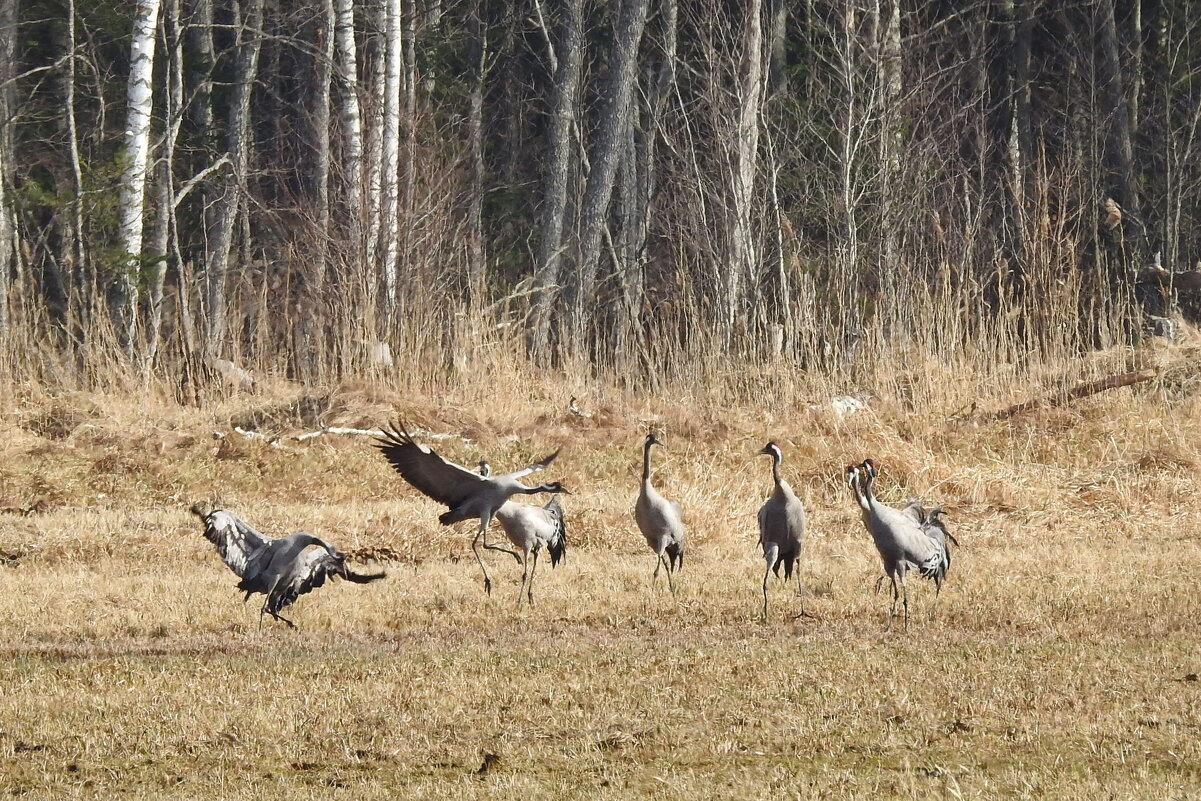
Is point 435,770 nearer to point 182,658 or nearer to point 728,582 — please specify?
point 182,658

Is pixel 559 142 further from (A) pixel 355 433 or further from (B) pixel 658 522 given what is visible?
(B) pixel 658 522

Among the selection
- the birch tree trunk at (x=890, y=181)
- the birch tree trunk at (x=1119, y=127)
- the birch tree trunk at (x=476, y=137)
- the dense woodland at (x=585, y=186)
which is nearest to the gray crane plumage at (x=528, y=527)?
the dense woodland at (x=585, y=186)

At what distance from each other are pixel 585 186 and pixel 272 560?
16.7 metres

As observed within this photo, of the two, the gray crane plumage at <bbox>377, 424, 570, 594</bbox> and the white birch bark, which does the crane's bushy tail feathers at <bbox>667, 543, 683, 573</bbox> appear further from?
the white birch bark

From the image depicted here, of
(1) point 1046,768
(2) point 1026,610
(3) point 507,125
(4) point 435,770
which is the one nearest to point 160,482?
(2) point 1026,610

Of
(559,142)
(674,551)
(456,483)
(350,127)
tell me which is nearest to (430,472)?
(456,483)

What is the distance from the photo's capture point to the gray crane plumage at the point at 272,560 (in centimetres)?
872

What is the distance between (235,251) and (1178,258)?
17535 mm

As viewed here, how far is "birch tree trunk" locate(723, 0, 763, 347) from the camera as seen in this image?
19.7 meters

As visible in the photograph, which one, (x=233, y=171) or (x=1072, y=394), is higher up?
(x=233, y=171)

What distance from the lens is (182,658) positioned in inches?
321

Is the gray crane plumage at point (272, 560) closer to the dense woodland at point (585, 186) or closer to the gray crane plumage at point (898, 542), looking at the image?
the gray crane plumage at point (898, 542)

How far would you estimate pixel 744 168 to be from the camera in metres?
20.2

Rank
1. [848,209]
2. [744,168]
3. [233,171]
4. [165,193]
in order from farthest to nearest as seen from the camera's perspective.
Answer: [233,171] < [744,168] < [165,193] < [848,209]
